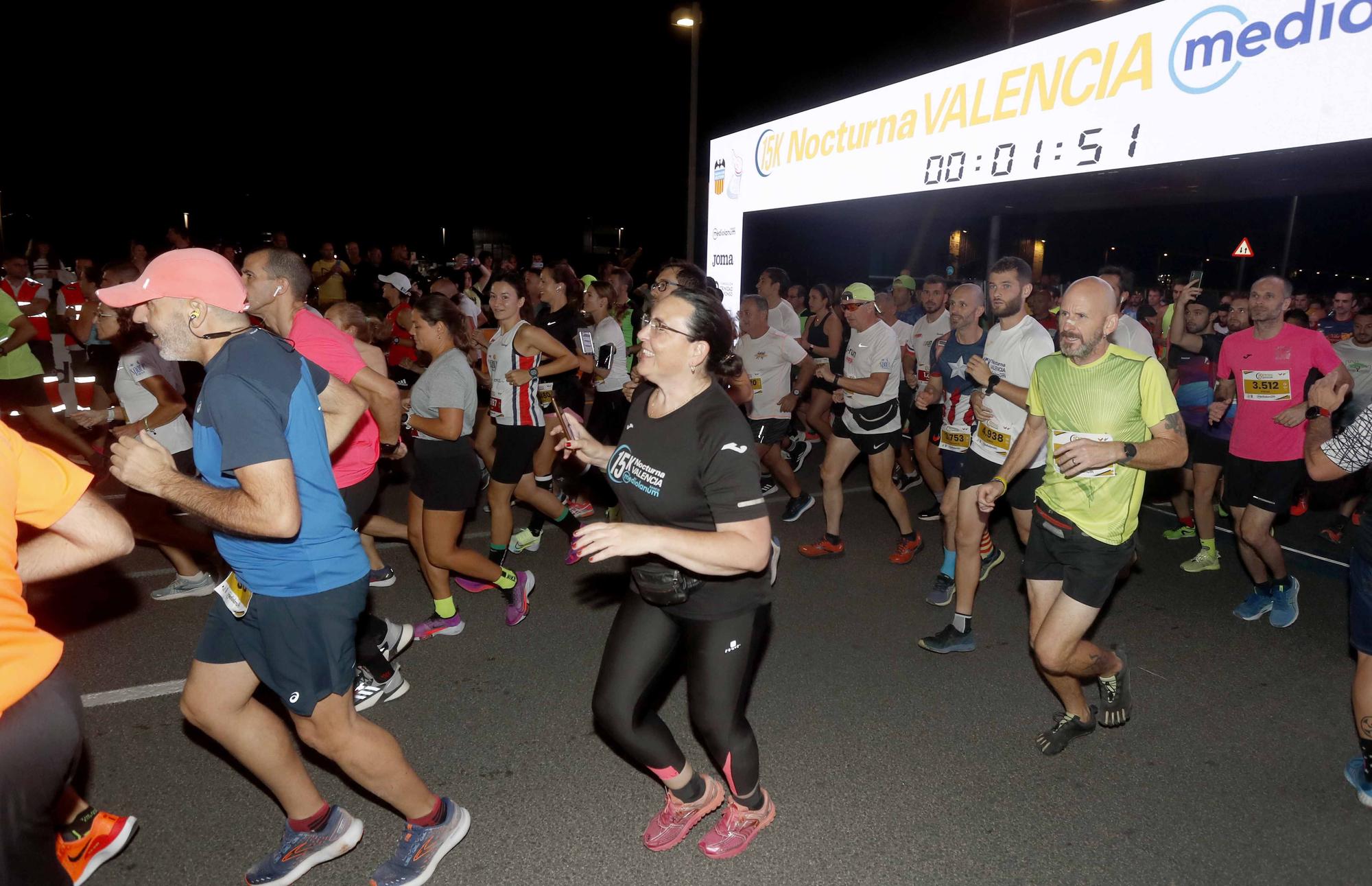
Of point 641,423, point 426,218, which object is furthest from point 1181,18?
point 426,218

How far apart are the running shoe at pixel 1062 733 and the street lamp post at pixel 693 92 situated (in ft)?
35.7

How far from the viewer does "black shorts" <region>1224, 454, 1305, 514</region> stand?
196 inches

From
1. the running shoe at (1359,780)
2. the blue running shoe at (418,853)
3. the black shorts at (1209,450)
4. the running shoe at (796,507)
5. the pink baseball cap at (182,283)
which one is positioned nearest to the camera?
the pink baseball cap at (182,283)

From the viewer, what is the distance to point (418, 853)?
2795 mm

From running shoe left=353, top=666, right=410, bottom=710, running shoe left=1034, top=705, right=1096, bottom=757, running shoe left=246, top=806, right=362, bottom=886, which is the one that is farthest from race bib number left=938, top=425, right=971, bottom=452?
running shoe left=246, top=806, right=362, bottom=886

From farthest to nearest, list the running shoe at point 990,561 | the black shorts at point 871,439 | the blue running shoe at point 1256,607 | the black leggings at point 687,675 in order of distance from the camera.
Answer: the black shorts at point 871,439 < the running shoe at point 990,561 < the blue running shoe at point 1256,607 < the black leggings at point 687,675

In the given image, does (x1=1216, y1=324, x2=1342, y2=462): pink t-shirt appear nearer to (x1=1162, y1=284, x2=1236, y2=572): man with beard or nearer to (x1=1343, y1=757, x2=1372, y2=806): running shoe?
(x1=1162, y1=284, x2=1236, y2=572): man with beard

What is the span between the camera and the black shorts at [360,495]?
13.1 ft

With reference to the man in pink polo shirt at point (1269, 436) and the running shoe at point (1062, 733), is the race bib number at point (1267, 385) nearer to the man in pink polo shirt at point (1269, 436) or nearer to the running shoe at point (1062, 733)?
the man in pink polo shirt at point (1269, 436)

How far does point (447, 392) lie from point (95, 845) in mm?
2453

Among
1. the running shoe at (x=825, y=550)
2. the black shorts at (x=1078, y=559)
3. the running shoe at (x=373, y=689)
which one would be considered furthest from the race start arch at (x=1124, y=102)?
the running shoe at (x=373, y=689)

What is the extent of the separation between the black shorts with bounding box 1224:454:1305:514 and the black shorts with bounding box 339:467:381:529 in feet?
16.8

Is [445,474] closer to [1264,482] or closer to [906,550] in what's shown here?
[906,550]

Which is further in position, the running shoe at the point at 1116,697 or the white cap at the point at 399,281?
the white cap at the point at 399,281
